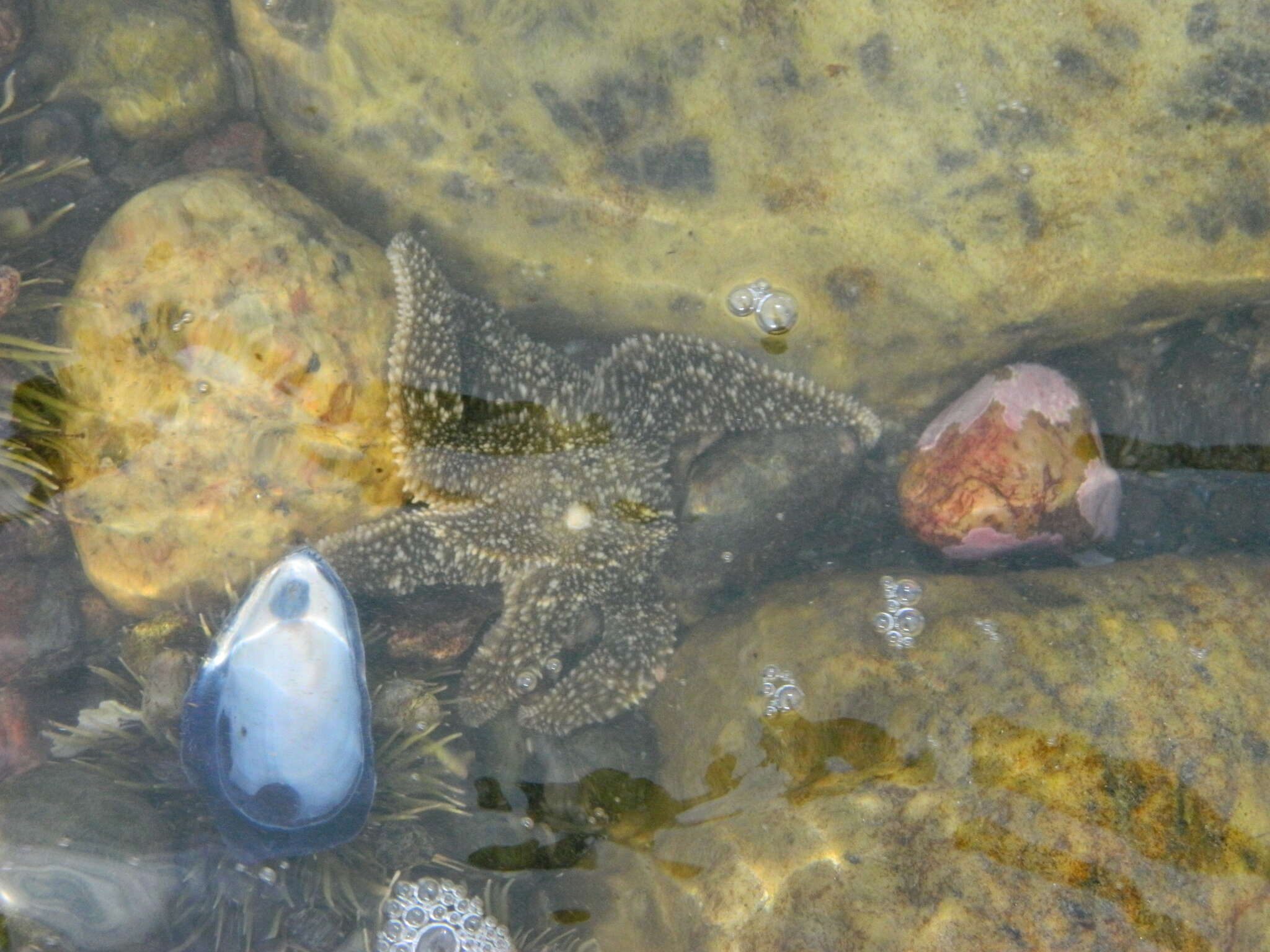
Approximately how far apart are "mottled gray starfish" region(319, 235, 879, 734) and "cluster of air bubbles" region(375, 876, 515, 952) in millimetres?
819

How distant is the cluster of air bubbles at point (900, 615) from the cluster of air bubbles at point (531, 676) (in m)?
1.58

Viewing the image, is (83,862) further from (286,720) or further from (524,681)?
(524,681)

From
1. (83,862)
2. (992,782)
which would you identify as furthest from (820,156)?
(83,862)

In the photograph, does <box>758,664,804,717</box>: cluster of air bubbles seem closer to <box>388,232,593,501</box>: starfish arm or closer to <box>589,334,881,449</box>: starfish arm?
<box>589,334,881,449</box>: starfish arm

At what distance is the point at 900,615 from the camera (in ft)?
12.2

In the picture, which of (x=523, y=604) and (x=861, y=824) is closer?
(x=861, y=824)

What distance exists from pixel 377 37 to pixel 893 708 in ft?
13.0

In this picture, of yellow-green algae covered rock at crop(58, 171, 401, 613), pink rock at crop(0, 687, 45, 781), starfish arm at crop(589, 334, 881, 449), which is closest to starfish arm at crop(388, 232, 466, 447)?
yellow-green algae covered rock at crop(58, 171, 401, 613)

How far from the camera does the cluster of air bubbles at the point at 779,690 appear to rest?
366 cm

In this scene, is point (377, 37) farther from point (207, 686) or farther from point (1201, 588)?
point (1201, 588)

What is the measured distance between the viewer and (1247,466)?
4078 millimetres

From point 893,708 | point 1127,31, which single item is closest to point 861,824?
point 893,708

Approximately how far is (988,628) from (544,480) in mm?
2128

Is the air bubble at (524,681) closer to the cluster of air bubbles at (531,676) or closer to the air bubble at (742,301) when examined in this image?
the cluster of air bubbles at (531,676)
